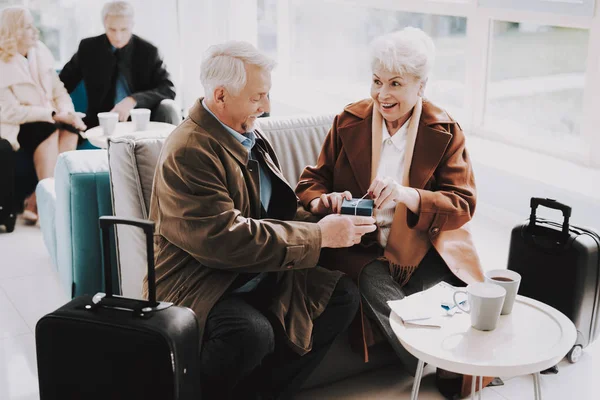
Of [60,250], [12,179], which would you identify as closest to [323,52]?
[12,179]

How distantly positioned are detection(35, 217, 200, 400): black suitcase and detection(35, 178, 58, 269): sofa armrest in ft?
5.02

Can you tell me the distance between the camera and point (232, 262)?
2.09 m

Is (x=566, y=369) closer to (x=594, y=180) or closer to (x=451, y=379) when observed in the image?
(x=451, y=379)

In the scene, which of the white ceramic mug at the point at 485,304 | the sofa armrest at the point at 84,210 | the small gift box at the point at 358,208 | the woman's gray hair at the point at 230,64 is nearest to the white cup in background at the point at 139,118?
the sofa armrest at the point at 84,210

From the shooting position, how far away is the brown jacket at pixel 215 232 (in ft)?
6.74

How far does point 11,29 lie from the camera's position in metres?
4.21

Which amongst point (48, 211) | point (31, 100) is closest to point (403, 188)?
point (48, 211)

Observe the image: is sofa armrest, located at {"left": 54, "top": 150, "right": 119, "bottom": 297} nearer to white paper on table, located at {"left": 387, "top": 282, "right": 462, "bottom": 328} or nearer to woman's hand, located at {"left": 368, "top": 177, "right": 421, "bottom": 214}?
woman's hand, located at {"left": 368, "top": 177, "right": 421, "bottom": 214}

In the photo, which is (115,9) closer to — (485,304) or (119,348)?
(119,348)

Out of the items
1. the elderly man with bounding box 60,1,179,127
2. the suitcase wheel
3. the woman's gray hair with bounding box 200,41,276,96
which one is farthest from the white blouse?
the elderly man with bounding box 60,1,179,127

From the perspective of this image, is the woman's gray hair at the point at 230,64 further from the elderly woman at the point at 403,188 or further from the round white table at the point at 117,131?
the round white table at the point at 117,131

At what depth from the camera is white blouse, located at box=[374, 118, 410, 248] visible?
8.19ft

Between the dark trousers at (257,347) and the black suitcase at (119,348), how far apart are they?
0.81 ft

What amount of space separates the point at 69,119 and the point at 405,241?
104 inches
